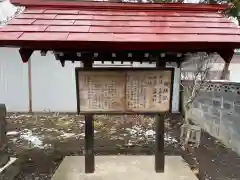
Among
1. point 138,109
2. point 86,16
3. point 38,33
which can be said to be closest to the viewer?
point 38,33

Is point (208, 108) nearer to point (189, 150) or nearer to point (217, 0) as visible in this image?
point (189, 150)

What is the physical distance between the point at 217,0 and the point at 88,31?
17.5ft

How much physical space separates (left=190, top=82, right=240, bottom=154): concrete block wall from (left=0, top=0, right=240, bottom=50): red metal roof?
2.57 metres

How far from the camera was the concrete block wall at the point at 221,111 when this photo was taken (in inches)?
233

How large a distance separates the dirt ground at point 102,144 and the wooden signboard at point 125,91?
1641 mm

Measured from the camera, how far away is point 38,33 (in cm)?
331

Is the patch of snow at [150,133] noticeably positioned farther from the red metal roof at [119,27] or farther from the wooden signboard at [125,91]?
the red metal roof at [119,27]

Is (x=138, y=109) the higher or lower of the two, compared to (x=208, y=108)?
higher

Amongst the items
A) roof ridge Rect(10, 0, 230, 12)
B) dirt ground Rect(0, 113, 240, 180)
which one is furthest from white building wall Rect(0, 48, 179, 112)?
roof ridge Rect(10, 0, 230, 12)

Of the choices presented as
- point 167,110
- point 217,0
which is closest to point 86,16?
point 167,110

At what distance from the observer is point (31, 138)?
277 inches

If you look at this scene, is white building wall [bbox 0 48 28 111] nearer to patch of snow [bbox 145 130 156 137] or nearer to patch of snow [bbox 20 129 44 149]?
patch of snow [bbox 20 129 44 149]

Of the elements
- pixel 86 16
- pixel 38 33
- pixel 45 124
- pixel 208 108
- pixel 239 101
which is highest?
pixel 86 16

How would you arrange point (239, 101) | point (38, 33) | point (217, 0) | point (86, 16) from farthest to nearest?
point (217, 0)
point (239, 101)
point (86, 16)
point (38, 33)
